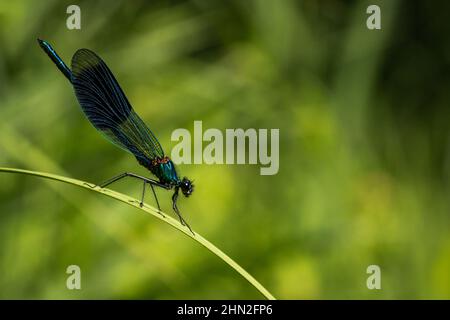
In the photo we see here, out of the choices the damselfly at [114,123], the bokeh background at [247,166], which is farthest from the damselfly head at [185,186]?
the bokeh background at [247,166]

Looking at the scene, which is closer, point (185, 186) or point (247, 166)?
point (185, 186)

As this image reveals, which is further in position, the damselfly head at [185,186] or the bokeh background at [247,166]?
the bokeh background at [247,166]

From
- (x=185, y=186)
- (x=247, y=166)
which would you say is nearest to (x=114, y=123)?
(x=185, y=186)

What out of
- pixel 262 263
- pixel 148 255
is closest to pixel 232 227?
pixel 262 263

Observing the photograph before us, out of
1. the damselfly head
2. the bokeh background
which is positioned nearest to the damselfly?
the damselfly head

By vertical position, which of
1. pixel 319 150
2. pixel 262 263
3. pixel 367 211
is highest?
pixel 319 150

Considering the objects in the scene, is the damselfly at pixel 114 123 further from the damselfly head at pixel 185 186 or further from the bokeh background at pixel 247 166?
the bokeh background at pixel 247 166

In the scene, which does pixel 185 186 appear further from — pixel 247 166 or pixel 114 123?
pixel 247 166
